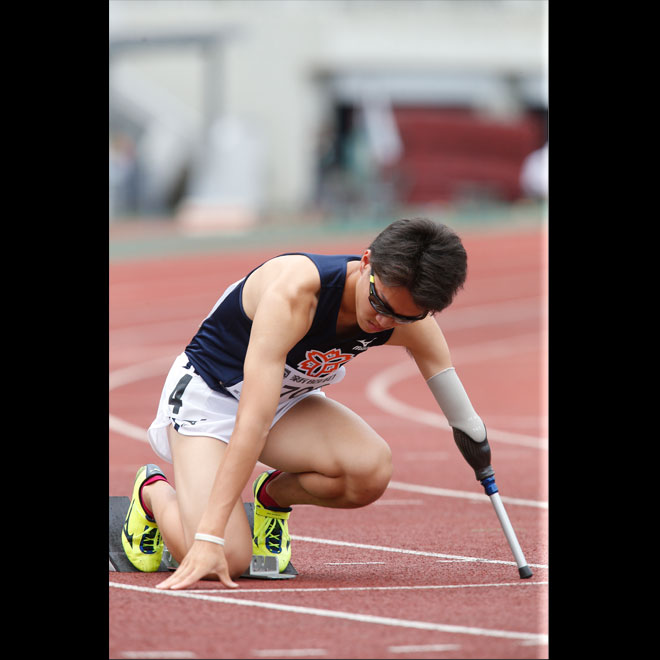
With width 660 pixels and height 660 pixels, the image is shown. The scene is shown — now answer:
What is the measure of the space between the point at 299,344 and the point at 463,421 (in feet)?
2.41

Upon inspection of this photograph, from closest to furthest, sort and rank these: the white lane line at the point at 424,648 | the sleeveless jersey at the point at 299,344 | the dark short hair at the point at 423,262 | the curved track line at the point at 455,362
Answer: the white lane line at the point at 424,648 → the dark short hair at the point at 423,262 → the sleeveless jersey at the point at 299,344 → the curved track line at the point at 455,362

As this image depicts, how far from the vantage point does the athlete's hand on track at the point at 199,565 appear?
446 centimetres

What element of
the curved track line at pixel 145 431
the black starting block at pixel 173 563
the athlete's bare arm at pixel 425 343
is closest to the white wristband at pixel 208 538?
the black starting block at pixel 173 563

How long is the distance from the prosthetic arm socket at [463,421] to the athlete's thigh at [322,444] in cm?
29

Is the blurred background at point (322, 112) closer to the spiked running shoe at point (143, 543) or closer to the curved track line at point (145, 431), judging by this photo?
the curved track line at point (145, 431)

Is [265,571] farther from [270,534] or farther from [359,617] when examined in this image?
[359,617]

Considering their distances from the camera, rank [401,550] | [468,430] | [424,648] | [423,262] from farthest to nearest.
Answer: [401,550] → [468,430] → [423,262] → [424,648]

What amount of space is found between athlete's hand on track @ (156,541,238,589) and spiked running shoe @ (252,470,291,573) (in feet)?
1.83

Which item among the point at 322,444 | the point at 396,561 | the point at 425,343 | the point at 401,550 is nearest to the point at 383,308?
the point at 425,343

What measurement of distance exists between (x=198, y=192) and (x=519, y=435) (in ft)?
67.9

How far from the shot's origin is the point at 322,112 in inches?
1607

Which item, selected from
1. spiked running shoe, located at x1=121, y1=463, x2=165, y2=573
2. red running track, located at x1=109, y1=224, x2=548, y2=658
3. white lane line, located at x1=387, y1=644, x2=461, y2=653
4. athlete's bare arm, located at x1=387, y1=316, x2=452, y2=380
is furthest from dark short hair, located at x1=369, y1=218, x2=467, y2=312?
spiked running shoe, located at x1=121, y1=463, x2=165, y2=573

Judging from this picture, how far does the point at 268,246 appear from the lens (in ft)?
82.9
